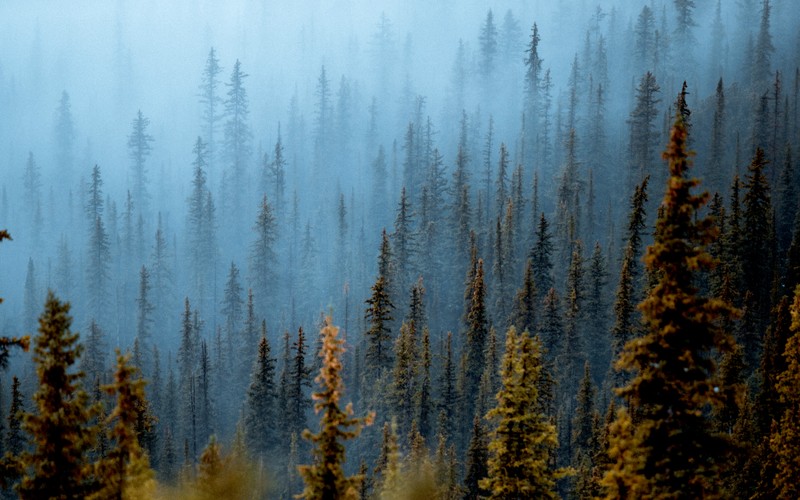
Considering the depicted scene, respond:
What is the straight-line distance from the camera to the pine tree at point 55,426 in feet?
51.0

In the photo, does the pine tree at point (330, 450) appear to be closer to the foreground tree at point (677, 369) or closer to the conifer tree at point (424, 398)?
the foreground tree at point (677, 369)

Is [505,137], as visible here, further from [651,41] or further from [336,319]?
[336,319]

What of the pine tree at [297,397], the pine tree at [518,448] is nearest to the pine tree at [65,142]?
the pine tree at [297,397]

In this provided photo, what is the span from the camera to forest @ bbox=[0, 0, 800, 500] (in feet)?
54.7

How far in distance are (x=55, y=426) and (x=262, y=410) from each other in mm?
39131

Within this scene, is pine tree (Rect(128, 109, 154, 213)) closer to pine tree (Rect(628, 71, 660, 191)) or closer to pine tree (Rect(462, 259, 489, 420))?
pine tree (Rect(462, 259, 489, 420))

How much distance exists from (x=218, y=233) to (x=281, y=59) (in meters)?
67.0

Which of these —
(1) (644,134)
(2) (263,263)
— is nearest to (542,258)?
(1) (644,134)

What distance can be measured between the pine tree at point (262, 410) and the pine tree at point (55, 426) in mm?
37070

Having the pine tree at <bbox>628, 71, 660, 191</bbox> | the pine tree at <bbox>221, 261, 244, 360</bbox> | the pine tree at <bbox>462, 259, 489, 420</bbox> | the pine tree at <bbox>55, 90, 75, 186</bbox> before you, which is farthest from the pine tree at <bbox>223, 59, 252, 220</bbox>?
the pine tree at <bbox>462, 259, 489, 420</bbox>

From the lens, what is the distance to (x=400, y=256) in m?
80.3

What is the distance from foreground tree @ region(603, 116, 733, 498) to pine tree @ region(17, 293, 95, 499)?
1296cm

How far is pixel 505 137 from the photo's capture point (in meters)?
128

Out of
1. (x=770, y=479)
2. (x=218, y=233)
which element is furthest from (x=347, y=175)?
(x=770, y=479)
